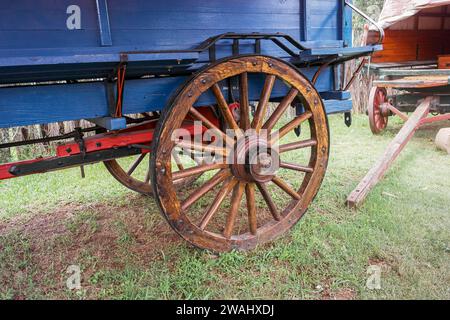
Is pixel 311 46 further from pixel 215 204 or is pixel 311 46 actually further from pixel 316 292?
pixel 316 292

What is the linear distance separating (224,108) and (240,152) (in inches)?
12.0

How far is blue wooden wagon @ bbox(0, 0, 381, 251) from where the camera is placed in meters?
2.06

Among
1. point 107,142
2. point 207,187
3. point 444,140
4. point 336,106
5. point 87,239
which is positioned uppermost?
point 336,106

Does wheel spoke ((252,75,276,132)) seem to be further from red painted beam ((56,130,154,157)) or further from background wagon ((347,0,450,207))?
background wagon ((347,0,450,207))

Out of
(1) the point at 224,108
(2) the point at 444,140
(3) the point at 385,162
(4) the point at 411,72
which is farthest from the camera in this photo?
(4) the point at 411,72

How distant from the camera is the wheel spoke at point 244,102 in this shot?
2.54m

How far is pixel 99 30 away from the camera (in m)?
2.15

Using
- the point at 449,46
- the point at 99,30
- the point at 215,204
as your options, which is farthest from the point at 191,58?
the point at 449,46

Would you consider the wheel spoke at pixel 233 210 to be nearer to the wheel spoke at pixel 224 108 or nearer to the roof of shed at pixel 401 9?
the wheel spoke at pixel 224 108

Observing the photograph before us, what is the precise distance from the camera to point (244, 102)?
8.57 ft

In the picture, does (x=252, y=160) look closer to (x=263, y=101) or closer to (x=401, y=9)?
(x=263, y=101)

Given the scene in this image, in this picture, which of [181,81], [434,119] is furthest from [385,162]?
[181,81]

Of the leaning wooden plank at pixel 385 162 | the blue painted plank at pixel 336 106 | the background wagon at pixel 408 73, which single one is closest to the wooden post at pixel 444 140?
the background wagon at pixel 408 73

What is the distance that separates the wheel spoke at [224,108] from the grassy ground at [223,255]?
883 millimetres
